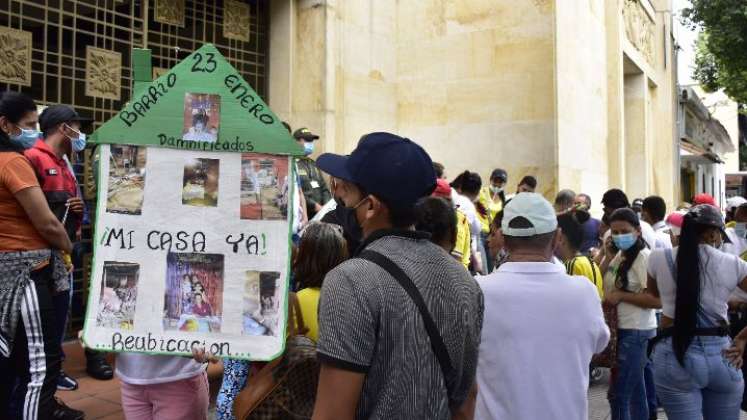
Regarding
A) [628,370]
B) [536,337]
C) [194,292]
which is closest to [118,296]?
[194,292]

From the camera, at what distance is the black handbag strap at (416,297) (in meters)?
1.86

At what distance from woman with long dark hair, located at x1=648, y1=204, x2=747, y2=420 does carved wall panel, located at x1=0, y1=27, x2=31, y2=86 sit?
5.74 m

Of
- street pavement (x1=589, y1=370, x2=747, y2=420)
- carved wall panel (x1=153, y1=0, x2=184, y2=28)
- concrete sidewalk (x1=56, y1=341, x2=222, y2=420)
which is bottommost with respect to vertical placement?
street pavement (x1=589, y1=370, x2=747, y2=420)

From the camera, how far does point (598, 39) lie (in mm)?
13742

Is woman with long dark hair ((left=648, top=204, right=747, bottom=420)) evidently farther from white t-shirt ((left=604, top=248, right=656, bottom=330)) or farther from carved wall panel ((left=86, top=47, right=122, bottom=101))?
carved wall panel ((left=86, top=47, right=122, bottom=101))

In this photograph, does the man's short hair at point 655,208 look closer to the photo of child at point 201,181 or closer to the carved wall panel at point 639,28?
the photo of child at point 201,181

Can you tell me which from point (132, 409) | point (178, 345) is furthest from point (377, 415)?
point (132, 409)

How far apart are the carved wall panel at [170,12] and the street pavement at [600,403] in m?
6.00

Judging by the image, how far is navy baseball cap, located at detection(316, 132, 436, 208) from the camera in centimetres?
195

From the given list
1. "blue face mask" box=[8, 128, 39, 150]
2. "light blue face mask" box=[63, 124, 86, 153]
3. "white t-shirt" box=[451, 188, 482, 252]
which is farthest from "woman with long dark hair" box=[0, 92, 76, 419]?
"white t-shirt" box=[451, 188, 482, 252]

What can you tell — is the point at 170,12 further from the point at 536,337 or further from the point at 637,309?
the point at 536,337

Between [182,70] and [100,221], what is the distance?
0.64 metres

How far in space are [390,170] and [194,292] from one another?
3.44ft

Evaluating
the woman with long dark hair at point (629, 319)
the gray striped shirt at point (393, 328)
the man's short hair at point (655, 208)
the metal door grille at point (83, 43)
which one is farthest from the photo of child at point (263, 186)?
the man's short hair at point (655, 208)
